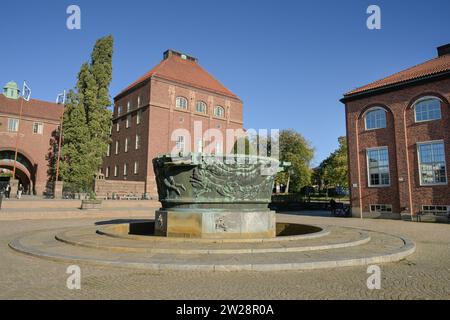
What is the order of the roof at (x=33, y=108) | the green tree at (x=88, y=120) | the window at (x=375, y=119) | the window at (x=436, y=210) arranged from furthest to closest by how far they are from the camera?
the roof at (x=33, y=108)
the green tree at (x=88, y=120)
the window at (x=375, y=119)
the window at (x=436, y=210)

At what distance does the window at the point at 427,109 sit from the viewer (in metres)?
23.4

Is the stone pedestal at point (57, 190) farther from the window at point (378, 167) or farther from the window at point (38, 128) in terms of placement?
the window at point (378, 167)

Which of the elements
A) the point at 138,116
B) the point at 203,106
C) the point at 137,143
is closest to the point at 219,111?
the point at 203,106

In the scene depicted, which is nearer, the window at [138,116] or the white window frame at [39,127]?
the white window frame at [39,127]

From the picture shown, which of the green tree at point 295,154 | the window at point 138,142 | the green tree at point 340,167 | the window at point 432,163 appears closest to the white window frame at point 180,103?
the window at point 138,142

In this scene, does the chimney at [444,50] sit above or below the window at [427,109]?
above

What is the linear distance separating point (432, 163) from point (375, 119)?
212 inches

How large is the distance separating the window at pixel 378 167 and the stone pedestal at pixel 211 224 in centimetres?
1853

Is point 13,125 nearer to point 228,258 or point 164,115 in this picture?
point 164,115

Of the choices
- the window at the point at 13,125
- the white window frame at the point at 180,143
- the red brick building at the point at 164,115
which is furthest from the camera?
the white window frame at the point at 180,143
